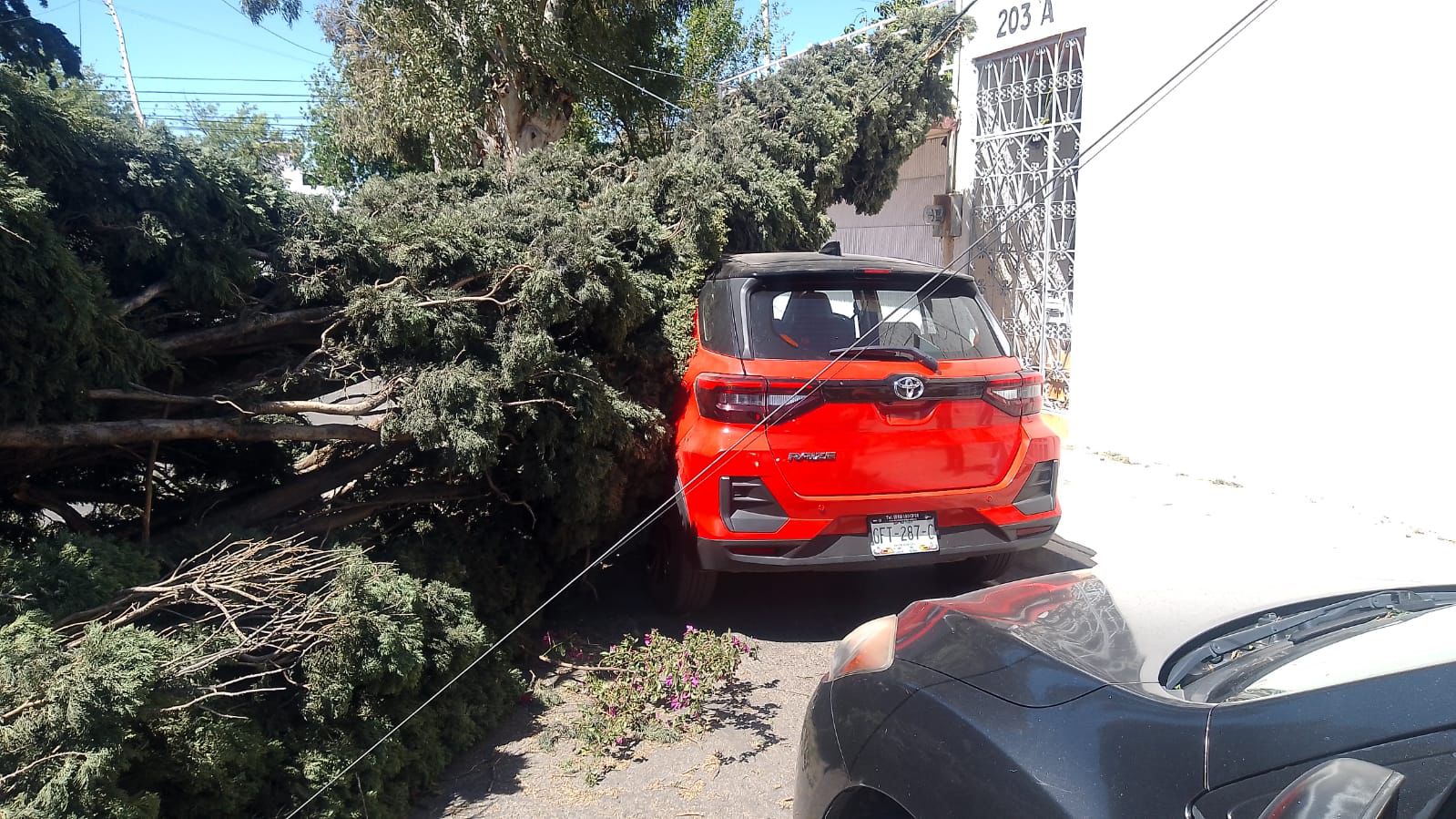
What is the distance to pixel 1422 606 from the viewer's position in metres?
2.36

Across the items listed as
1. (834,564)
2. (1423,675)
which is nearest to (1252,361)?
(834,564)

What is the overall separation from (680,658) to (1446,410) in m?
4.81

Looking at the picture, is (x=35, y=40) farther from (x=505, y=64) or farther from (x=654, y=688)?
(x=654, y=688)

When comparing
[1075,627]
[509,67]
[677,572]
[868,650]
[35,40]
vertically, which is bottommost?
[677,572]

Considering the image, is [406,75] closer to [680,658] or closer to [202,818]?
[680,658]

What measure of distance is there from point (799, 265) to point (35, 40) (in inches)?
182

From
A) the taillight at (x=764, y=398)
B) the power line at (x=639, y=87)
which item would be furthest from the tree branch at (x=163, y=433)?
the power line at (x=639, y=87)

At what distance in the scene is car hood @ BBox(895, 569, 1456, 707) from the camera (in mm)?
2059

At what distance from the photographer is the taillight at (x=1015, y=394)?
4.38m

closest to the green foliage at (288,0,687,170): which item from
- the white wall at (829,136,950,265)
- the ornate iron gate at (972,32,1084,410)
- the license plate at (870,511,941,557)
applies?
the white wall at (829,136,950,265)

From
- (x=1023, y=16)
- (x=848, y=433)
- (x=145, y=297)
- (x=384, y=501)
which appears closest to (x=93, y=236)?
(x=145, y=297)

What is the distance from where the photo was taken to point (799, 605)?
16.5 feet

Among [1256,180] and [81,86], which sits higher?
[81,86]

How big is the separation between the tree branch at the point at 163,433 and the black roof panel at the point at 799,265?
1.76 meters
